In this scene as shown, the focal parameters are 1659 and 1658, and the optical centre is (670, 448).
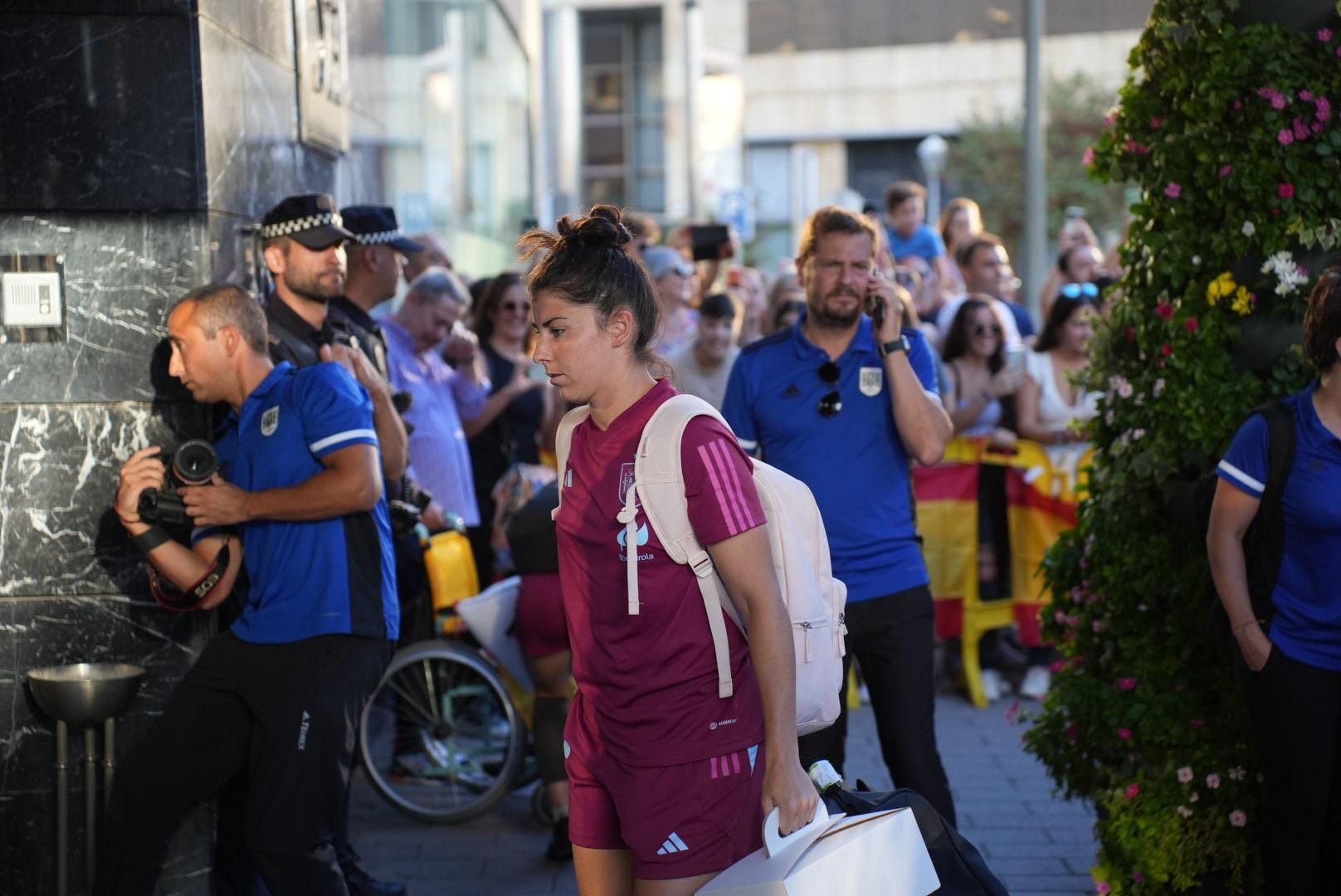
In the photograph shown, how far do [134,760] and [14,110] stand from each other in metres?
1.91

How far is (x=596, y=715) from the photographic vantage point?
349 cm

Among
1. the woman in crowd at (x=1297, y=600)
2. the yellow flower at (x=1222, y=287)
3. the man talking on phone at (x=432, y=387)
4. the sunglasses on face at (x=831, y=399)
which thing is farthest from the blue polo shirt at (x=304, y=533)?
the man talking on phone at (x=432, y=387)

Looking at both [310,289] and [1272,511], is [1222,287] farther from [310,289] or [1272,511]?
[310,289]

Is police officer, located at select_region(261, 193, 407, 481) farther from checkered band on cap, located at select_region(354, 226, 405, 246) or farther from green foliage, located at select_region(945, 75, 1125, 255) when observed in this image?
green foliage, located at select_region(945, 75, 1125, 255)

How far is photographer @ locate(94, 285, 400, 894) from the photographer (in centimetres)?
449

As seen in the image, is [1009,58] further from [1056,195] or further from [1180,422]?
[1180,422]

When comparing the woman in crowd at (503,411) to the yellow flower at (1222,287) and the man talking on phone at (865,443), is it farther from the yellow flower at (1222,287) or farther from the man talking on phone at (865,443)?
the yellow flower at (1222,287)

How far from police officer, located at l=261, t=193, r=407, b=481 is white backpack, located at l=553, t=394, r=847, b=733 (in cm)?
184

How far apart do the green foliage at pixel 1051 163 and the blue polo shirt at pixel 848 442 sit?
47582 mm

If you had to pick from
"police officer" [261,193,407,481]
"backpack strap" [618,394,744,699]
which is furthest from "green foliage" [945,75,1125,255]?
"backpack strap" [618,394,744,699]

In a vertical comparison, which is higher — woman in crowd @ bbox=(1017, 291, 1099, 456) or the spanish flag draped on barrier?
woman in crowd @ bbox=(1017, 291, 1099, 456)

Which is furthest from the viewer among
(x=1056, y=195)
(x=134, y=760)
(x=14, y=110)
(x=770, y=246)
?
(x=770, y=246)

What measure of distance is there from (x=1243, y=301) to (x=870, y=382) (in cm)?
116

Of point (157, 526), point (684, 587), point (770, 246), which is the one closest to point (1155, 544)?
point (684, 587)
